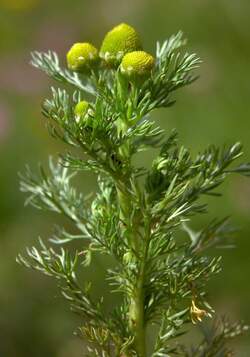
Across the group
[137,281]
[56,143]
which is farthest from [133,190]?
[56,143]

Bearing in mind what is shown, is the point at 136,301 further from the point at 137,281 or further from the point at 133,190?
the point at 133,190

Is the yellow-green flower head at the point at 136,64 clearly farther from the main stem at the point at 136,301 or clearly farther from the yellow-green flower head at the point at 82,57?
the main stem at the point at 136,301

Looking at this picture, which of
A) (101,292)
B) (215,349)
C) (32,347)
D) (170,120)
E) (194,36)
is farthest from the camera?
(194,36)

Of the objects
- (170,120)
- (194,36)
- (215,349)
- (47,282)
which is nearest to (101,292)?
(47,282)

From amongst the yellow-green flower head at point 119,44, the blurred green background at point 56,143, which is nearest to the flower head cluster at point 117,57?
the yellow-green flower head at point 119,44

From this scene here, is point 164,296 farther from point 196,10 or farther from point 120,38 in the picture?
point 196,10

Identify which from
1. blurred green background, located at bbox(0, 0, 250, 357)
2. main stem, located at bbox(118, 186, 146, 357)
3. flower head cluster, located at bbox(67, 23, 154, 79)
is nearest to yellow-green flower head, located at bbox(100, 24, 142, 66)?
flower head cluster, located at bbox(67, 23, 154, 79)
